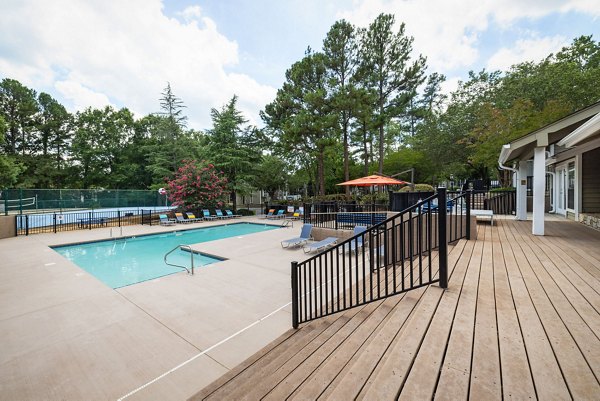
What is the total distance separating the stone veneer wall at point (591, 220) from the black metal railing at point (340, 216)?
4913 millimetres

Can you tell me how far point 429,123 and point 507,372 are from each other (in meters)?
23.6

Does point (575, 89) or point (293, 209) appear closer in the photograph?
point (575, 89)

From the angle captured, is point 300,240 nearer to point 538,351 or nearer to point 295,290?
point 295,290

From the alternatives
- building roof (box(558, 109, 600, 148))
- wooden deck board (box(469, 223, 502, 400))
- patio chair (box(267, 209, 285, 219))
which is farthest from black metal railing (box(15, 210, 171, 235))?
building roof (box(558, 109, 600, 148))

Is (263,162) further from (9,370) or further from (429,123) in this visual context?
(9,370)

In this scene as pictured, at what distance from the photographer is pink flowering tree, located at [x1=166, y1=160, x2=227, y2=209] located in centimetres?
1733

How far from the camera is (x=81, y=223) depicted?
1408 centimetres

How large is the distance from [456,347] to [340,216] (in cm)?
768

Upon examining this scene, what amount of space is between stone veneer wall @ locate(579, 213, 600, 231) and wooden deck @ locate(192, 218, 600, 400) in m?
4.14

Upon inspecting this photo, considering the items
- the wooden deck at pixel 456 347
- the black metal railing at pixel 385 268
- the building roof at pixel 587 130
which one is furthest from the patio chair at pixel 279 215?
the building roof at pixel 587 130

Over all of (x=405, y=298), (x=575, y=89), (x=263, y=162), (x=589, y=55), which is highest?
(x=589, y=55)

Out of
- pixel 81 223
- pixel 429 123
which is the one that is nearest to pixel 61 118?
pixel 81 223

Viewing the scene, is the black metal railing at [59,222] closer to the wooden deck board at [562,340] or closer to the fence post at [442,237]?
the fence post at [442,237]

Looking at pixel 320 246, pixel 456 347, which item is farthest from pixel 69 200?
pixel 456 347
